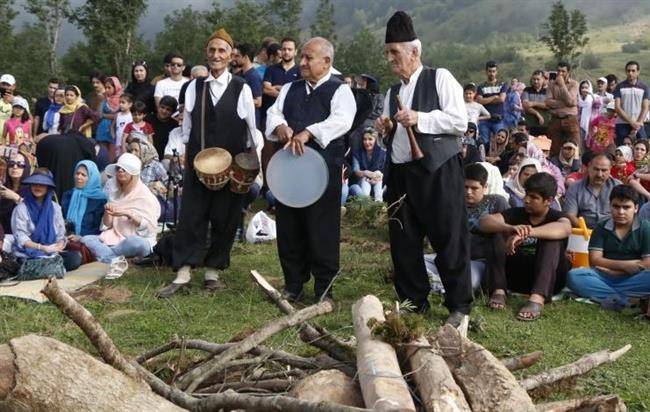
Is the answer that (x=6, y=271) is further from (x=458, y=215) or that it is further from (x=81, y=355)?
(x=81, y=355)

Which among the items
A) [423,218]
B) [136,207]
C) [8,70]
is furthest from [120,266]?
[8,70]

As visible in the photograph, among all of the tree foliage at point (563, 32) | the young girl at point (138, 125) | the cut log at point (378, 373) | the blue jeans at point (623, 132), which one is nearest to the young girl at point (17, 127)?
the young girl at point (138, 125)

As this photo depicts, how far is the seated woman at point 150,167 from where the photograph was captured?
393 inches

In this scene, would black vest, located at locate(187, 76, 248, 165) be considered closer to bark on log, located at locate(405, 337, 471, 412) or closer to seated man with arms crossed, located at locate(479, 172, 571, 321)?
seated man with arms crossed, located at locate(479, 172, 571, 321)

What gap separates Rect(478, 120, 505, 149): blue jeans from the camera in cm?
1359

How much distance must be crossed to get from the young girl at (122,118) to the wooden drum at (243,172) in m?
4.82

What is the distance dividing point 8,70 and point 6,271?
28.8 metres

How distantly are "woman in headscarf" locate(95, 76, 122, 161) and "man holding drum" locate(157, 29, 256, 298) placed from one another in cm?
485

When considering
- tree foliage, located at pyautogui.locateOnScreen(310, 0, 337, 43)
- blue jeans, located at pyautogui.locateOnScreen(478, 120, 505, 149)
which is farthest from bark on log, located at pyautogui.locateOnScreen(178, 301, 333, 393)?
tree foliage, located at pyautogui.locateOnScreen(310, 0, 337, 43)

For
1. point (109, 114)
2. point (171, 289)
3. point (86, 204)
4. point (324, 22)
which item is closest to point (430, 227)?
point (171, 289)

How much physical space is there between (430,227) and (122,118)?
6.59 m

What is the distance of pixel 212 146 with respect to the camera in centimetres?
709

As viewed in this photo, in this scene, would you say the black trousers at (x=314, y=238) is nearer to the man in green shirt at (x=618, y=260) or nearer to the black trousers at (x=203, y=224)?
the black trousers at (x=203, y=224)

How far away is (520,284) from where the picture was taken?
7184 millimetres
